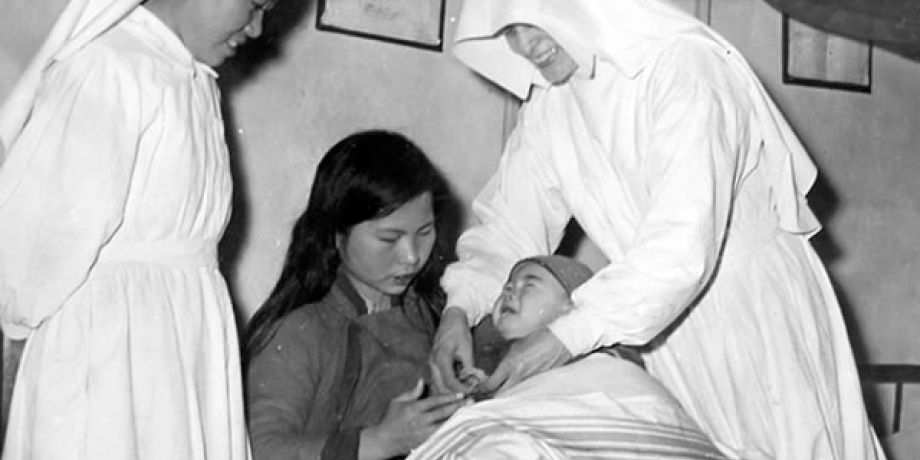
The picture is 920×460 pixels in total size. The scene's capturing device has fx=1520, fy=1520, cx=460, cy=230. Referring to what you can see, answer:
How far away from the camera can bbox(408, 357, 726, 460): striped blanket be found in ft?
4.43

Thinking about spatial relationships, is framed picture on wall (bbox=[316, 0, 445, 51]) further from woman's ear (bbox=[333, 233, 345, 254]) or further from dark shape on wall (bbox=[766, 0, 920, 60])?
dark shape on wall (bbox=[766, 0, 920, 60])

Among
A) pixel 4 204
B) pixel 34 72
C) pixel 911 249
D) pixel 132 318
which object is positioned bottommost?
pixel 911 249

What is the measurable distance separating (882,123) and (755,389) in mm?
824

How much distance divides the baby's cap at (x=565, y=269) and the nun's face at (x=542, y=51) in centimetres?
20

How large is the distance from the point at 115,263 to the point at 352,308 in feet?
1.16

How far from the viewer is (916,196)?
2.26m

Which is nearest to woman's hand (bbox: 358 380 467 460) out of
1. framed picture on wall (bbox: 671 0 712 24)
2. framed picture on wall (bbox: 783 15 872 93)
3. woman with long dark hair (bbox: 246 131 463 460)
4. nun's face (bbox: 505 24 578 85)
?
woman with long dark hair (bbox: 246 131 463 460)

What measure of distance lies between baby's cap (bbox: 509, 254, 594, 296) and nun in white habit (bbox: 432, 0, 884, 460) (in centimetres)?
4

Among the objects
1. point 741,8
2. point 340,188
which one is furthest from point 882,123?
point 340,188

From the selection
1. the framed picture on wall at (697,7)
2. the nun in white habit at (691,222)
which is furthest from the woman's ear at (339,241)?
the framed picture on wall at (697,7)

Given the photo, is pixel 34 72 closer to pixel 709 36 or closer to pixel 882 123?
pixel 709 36

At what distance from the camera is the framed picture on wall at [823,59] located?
6.98ft

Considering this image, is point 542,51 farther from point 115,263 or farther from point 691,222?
point 115,263

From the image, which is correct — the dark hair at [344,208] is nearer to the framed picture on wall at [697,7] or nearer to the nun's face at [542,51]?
the nun's face at [542,51]
